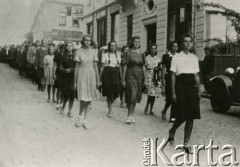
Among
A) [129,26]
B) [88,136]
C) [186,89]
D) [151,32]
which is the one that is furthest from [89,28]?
[186,89]

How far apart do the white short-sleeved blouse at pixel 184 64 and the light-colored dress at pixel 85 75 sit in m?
1.90

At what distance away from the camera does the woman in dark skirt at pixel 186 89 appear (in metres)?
4.95

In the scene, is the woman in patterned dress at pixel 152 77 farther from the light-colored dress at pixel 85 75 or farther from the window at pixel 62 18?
the window at pixel 62 18

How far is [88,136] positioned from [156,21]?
478 inches

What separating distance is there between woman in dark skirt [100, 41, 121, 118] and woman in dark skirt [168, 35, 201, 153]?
2.88 meters

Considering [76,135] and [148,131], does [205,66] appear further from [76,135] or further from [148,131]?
[76,135]

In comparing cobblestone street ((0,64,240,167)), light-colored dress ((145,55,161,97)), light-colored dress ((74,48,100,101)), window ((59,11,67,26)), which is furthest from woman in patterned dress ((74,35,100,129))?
window ((59,11,67,26))

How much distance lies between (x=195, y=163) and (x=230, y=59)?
8.55m

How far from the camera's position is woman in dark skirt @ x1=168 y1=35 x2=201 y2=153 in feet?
16.2

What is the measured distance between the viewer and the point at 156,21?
671 inches

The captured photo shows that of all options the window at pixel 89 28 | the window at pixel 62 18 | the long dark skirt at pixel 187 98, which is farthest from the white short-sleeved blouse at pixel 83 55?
the window at pixel 89 28

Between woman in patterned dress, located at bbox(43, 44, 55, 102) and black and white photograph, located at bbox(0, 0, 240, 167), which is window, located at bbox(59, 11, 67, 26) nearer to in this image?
black and white photograph, located at bbox(0, 0, 240, 167)

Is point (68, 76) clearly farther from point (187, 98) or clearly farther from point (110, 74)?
point (187, 98)

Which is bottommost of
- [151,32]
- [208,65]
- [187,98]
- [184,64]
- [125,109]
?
[125,109]
